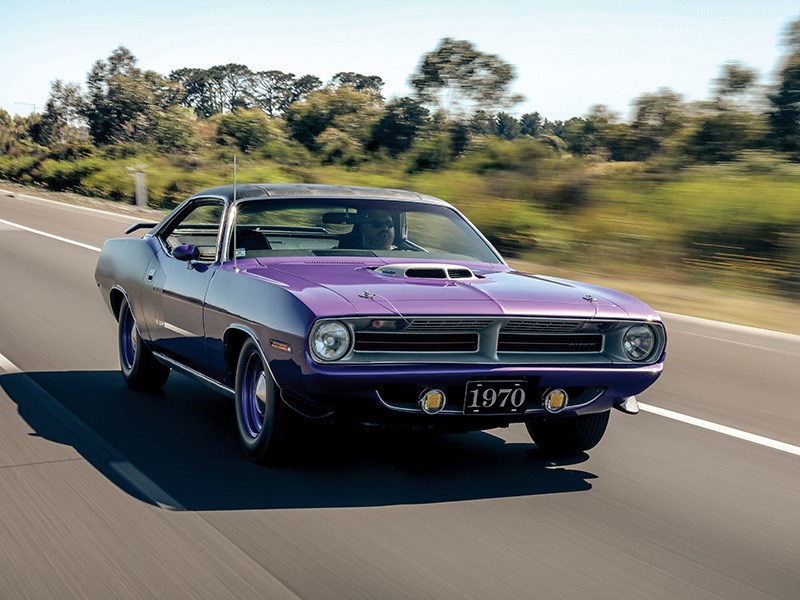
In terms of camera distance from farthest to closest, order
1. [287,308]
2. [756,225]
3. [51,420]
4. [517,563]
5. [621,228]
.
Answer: [621,228] < [756,225] < [51,420] < [287,308] < [517,563]

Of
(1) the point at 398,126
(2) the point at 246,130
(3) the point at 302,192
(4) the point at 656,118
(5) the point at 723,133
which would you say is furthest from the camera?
(2) the point at 246,130

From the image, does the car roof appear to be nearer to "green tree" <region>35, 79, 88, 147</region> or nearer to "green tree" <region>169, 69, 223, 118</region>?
"green tree" <region>35, 79, 88, 147</region>

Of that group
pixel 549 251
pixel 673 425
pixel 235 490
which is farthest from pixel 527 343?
pixel 549 251

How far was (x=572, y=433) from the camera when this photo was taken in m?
5.95

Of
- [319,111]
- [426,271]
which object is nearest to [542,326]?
[426,271]

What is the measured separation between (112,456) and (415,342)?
6.10 ft

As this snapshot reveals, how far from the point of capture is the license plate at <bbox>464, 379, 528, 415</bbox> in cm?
501

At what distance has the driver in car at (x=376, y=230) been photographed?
21.6ft

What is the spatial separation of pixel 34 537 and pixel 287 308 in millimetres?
1487

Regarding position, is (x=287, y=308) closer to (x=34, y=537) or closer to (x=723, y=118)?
(x=34, y=537)

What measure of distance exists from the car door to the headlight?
4.84 feet

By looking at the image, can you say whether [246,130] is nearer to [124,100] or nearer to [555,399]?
[124,100]

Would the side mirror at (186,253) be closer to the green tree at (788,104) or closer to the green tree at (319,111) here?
the green tree at (788,104)

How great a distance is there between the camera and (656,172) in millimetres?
20375
